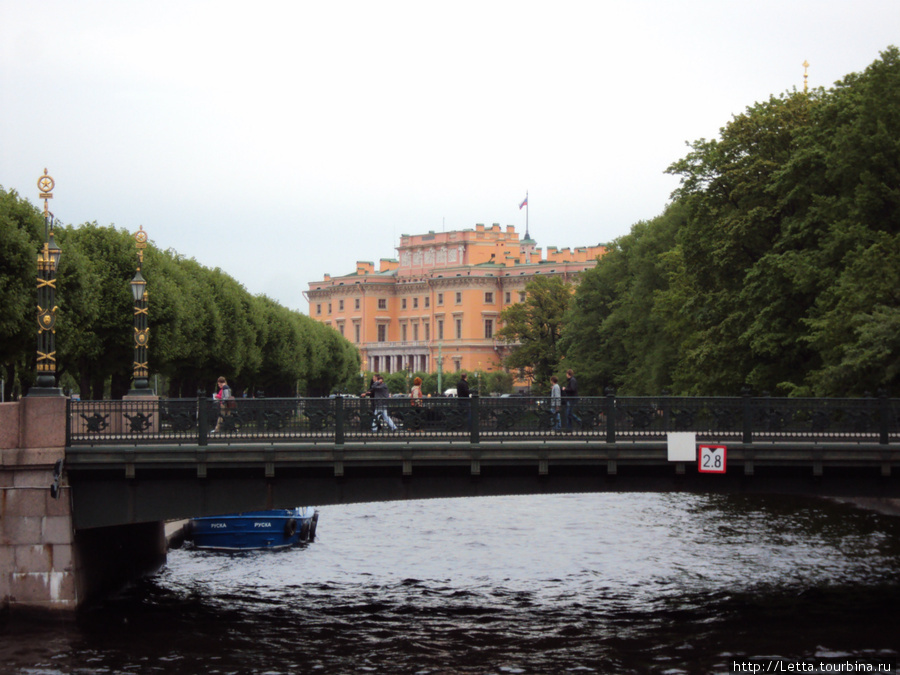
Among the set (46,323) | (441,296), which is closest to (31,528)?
(46,323)

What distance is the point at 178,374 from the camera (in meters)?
63.4

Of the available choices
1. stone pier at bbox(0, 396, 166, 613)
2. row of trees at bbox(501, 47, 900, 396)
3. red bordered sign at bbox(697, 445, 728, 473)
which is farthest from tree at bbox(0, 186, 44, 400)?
row of trees at bbox(501, 47, 900, 396)

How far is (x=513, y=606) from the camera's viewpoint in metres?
27.7

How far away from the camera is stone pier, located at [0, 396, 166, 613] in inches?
980

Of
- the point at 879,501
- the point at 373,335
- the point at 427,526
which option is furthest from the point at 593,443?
the point at 373,335

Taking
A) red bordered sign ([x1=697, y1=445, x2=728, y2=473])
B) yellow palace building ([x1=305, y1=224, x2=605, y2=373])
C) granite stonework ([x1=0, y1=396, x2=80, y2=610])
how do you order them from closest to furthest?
granite stonework ([x1=0, y1=396, x2=80, y2=610]) < red bordered sign ([x1=697, y1=445, x2=728, y2=473]) < yellow palace building ([x1=305, y1=224, x2=605, y2=373])

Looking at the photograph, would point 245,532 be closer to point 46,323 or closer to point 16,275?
point 16,275

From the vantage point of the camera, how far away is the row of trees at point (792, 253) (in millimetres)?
39250

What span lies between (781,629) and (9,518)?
48.5 feet

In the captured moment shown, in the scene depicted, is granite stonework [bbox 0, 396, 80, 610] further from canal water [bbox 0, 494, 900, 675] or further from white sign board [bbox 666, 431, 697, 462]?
white sign board [bbox 666, 431, 697, 462]

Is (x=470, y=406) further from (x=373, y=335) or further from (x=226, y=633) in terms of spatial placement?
(x=373, y=335)

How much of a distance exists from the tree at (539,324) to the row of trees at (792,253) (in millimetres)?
49449

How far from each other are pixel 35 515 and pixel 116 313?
25.9 m

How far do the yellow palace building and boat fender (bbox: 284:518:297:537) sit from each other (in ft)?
427
